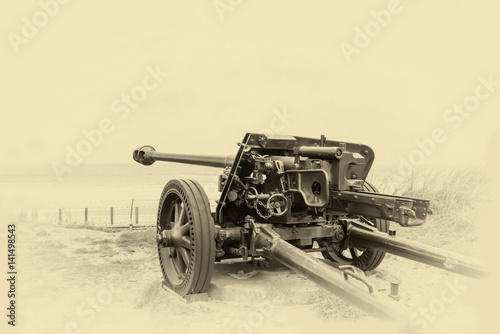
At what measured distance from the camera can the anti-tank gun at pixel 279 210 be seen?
5.46 metres

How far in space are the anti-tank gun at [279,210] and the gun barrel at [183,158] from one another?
681mm

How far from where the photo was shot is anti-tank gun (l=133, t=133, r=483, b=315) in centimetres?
546

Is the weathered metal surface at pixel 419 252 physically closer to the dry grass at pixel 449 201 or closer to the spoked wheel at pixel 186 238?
the spoked wheel at pixel 186 238

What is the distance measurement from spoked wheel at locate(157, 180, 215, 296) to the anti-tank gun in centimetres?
1

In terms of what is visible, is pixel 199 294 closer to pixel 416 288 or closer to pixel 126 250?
pixel 416 288

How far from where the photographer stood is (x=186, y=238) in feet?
19.7

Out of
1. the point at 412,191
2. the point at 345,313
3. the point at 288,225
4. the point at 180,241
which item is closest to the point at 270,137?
the point at 288,225

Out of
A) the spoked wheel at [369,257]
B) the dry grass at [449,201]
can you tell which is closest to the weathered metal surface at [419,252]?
the spoked wheel at [369,257]

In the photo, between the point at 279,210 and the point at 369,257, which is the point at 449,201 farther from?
the point at 279,210

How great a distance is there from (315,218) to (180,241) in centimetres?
159

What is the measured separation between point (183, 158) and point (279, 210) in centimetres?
270

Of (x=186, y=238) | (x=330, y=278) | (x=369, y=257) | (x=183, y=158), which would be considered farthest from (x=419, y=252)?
(x=183, y=158)

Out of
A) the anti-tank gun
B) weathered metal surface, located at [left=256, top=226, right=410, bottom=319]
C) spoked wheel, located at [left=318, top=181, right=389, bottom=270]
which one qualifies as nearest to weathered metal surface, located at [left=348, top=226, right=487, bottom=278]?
the anti-tank gun

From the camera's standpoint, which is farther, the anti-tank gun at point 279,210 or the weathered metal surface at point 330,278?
the anti-tank gun at point 279,210
